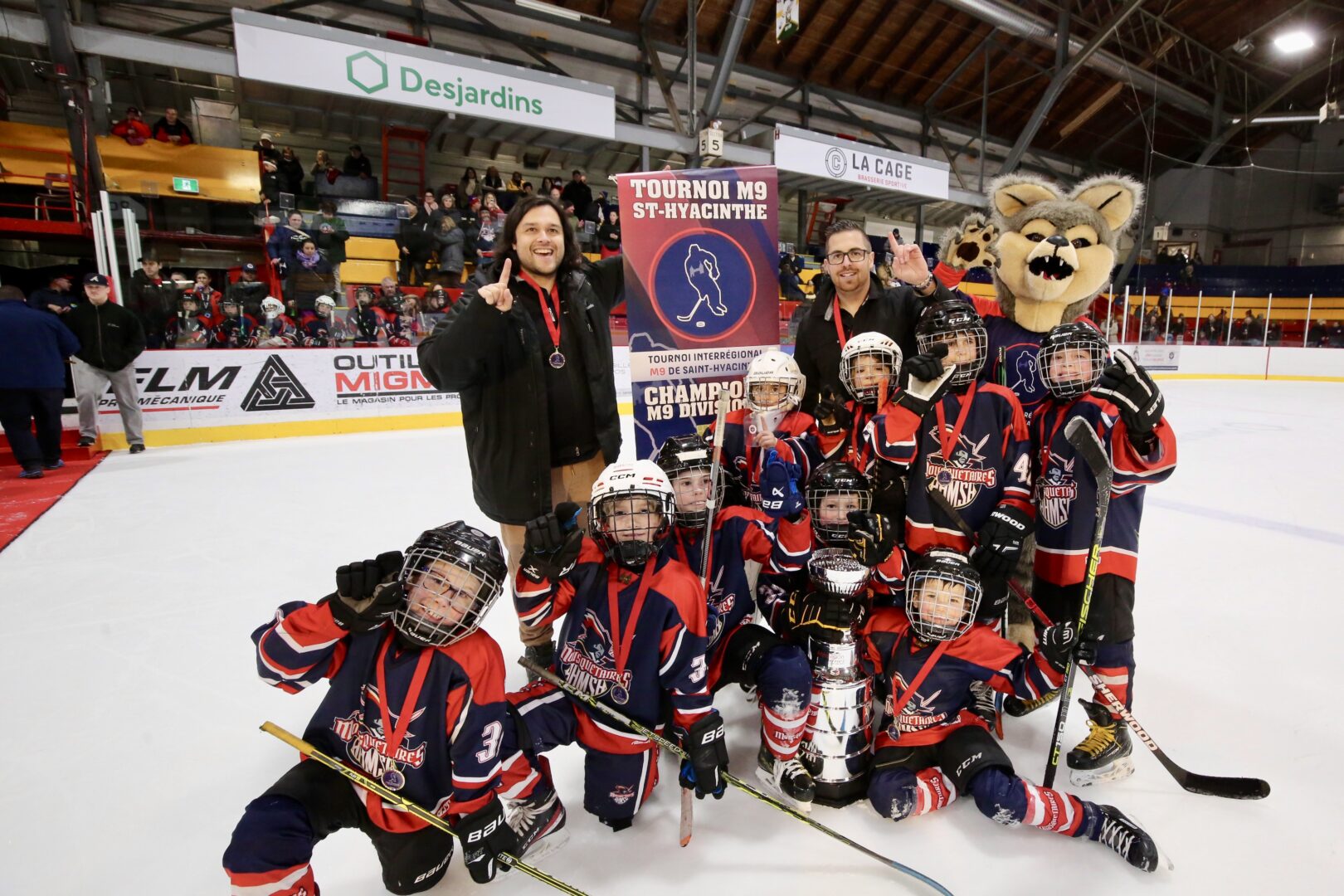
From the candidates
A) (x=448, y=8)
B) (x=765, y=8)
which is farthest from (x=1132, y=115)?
(x=448, y=8)

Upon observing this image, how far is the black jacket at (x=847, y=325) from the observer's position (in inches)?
88.5

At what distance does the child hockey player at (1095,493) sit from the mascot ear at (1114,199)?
3.60 ft

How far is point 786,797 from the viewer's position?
5.70 feet

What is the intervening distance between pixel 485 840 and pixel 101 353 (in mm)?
6319

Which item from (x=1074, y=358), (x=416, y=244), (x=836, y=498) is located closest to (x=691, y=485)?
(x=836, y=498)

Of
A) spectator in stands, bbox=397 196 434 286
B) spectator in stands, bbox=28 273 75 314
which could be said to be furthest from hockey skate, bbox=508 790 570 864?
spectator in stands, bbox=397 196 434 286

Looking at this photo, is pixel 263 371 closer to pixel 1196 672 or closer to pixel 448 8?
pixel 448 8

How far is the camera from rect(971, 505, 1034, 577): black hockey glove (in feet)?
5.71

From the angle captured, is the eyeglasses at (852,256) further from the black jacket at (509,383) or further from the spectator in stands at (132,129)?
the spectator in stands at (132,129)

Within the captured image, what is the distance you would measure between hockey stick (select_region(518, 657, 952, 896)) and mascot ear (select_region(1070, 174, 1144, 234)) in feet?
7.90

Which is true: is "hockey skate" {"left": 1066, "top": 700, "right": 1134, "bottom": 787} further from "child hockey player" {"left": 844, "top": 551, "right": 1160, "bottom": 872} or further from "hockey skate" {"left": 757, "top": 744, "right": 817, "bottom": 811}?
"hockey skate" {"left": 757, "top": 744, "right": 817, "bottom": 811}

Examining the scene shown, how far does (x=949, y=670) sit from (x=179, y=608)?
304 cm

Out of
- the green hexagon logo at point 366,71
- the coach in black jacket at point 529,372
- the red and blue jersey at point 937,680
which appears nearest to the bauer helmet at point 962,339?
the red and blue jersey at point 937,680

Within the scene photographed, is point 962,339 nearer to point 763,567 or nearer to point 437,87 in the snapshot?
point 763,567
